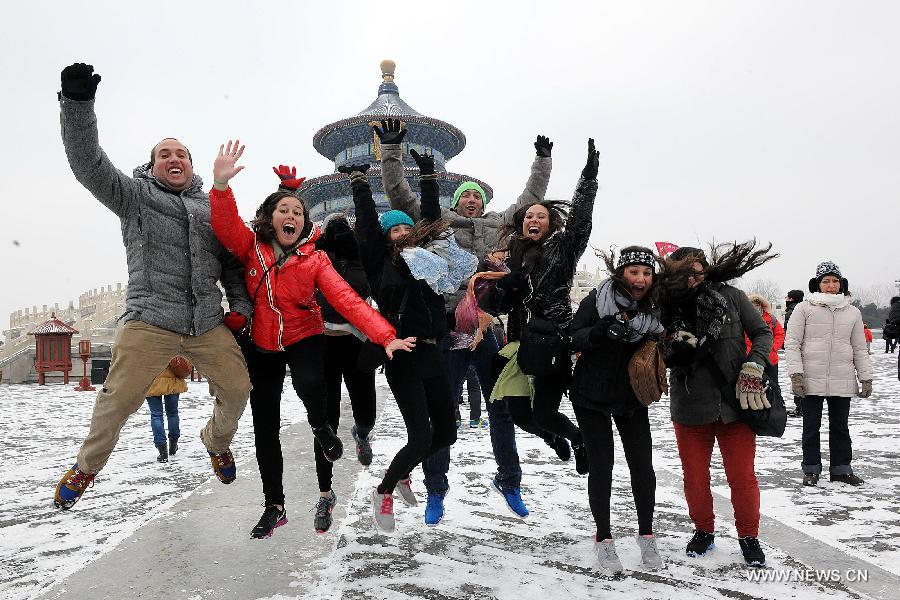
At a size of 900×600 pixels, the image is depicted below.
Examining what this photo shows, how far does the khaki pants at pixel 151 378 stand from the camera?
9.62 feet

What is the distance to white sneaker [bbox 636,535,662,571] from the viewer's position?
3.01 metres

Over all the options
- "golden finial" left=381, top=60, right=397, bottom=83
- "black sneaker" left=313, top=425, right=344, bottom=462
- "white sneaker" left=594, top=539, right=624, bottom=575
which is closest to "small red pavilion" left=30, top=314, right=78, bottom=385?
"black sneaker" left=313, top=425, right=344, bottom=462

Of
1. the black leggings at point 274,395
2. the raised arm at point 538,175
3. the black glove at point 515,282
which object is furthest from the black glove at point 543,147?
the black leggings at point 274,395

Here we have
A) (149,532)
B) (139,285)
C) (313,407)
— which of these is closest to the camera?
(139,285)

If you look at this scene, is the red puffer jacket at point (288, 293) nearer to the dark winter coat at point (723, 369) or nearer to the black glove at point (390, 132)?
the black glove at point (390, 132)

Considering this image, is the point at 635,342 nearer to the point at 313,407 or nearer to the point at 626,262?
the point at 626,262

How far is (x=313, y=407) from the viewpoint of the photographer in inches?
129

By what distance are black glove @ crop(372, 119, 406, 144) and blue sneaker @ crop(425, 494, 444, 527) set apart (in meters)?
2.39

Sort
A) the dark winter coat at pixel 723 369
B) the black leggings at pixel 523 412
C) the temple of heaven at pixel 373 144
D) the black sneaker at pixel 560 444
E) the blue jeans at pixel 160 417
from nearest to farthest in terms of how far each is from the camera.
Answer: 1. the dark winter coat at pixel 723 369
2. the black leggings at pixel 523 412
3. the black sneaker at pixel 560 444
4. the blue jeans at pixel 160 417
5. the temple of heaven at pixel 373 144

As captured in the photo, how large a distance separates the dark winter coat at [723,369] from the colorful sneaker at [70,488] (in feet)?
10.5

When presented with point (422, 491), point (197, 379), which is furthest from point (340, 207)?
point (422, 491)

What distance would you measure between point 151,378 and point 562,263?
2373 millimetres

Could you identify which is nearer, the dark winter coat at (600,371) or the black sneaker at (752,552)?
the black sneaker at (752,552)

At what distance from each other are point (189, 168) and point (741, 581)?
362 cm
